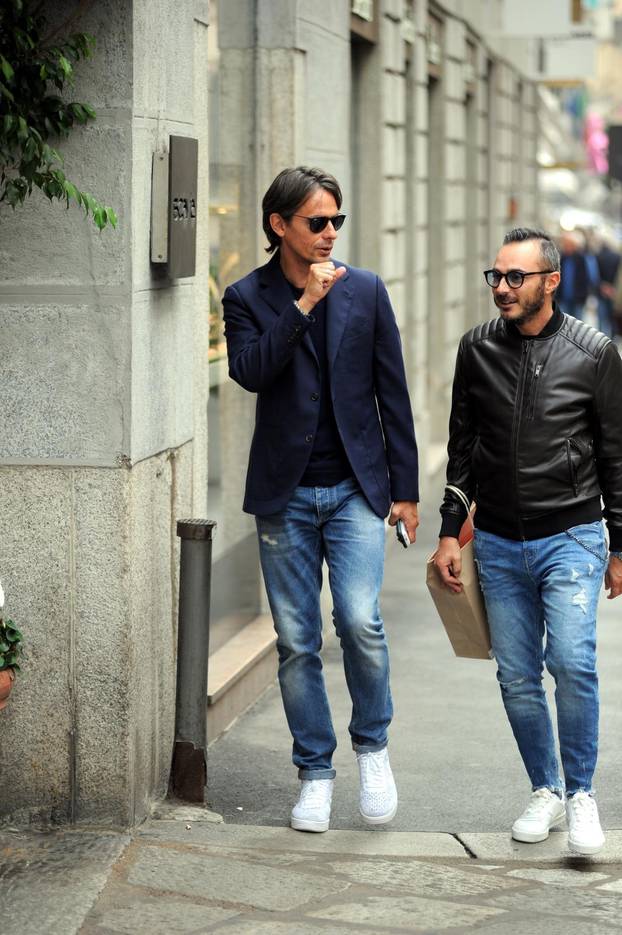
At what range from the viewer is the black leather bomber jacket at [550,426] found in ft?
17.1

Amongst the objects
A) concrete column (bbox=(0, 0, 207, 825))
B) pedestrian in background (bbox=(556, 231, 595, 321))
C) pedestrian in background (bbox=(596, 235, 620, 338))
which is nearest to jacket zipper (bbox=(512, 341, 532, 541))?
concrete column (bbox=(0, 0, 207, 825))

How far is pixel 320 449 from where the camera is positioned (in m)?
5.45

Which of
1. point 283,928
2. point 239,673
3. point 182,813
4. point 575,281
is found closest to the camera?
point 283,928

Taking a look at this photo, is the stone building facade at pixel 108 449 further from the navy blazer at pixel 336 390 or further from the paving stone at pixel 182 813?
the navy blazer at pixel 336 390

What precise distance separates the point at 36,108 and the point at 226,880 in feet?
7.35

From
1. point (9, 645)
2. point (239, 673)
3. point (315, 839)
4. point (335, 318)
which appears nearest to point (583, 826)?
point (315, 839)

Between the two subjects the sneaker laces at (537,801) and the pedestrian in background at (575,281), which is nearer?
the sneaker laces at (537,801)

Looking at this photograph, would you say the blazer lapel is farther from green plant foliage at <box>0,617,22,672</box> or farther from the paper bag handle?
green plant foliage at <box>0,617,22,672</box>

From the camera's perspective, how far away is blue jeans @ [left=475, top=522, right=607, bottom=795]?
523cm

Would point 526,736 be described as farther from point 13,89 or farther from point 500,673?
point 13,89

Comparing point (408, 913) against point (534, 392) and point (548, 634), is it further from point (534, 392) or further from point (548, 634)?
point (534, 392)

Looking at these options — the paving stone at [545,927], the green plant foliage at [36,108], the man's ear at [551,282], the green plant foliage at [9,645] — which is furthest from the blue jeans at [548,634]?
the green plant foliage at [36,108]

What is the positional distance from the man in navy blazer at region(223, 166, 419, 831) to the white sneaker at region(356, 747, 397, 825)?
0.06m

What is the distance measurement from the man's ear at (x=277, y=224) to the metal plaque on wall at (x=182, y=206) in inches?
13.8
